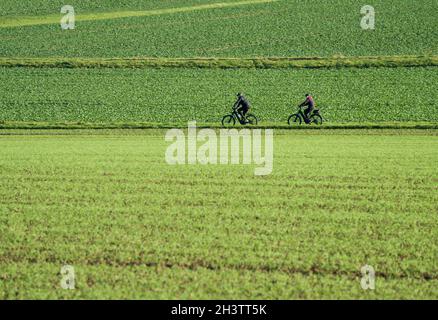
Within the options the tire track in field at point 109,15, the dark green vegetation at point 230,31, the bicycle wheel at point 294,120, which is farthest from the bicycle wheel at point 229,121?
the tire track in field at point 109,15

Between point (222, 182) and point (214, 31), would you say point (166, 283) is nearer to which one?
point (222, 182)

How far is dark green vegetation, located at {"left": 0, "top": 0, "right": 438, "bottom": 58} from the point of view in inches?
2167

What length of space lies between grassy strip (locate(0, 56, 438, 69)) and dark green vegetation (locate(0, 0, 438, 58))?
3576 mm

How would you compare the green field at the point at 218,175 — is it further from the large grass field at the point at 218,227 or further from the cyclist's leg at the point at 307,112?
the cyclist's leg at the point at 307,112

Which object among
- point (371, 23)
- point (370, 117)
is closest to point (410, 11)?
point (371, 23)

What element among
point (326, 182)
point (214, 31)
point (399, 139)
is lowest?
point (326, 182)

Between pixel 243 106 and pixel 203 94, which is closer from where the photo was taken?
pixel 243 106

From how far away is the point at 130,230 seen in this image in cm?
1064

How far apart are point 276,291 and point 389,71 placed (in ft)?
134

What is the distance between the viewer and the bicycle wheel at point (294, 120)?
109ft

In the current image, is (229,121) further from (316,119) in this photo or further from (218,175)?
(218,175)

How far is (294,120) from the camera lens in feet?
115

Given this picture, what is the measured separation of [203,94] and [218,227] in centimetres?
3150

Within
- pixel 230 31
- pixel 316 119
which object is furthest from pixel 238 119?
pixel 230 31
